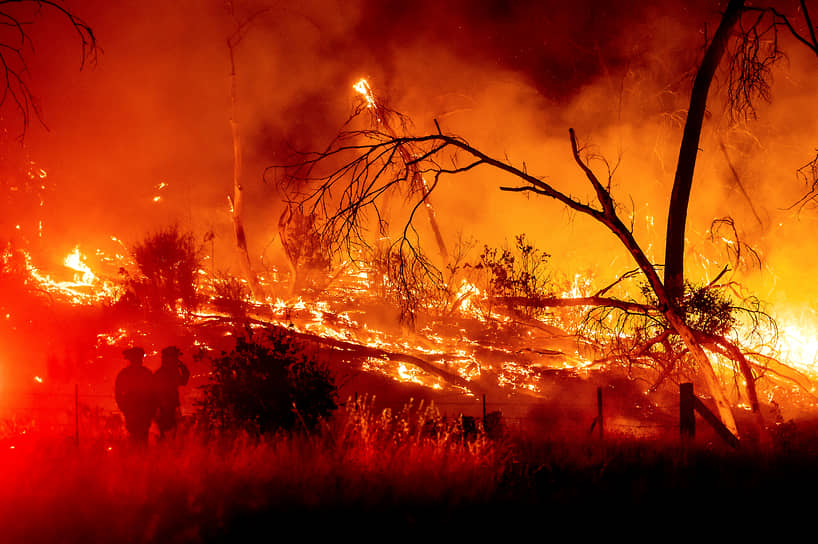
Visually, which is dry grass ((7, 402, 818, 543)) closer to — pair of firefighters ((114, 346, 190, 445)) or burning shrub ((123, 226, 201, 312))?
pair of firefighters ((114, 346, 190, 445))

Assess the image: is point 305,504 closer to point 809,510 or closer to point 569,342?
point 809,510

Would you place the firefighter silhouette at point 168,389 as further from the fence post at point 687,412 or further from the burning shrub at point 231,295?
the burning shrub at point 231,295

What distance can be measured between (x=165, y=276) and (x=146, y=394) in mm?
19671

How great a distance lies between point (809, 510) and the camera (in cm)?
592

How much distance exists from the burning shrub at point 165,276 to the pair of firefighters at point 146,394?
1728 centimetres

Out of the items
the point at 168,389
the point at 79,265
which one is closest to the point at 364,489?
the point at 168,389

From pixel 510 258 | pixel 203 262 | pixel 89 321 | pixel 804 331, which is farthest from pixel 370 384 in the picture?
pixel 203 262

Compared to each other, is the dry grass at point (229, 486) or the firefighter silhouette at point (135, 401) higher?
the firefighter silhouette at point (135, 401)

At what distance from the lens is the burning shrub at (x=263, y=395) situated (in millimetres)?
8117

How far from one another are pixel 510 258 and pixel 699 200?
38.0ft

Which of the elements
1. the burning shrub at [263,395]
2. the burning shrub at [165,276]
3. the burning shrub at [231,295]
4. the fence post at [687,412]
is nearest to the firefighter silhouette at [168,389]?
the burning shrub at [263,395]

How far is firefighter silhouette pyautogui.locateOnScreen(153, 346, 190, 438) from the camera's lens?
30.4 ft

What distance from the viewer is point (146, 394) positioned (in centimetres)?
909

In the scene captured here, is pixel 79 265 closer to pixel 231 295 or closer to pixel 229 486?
pixel 231 295
